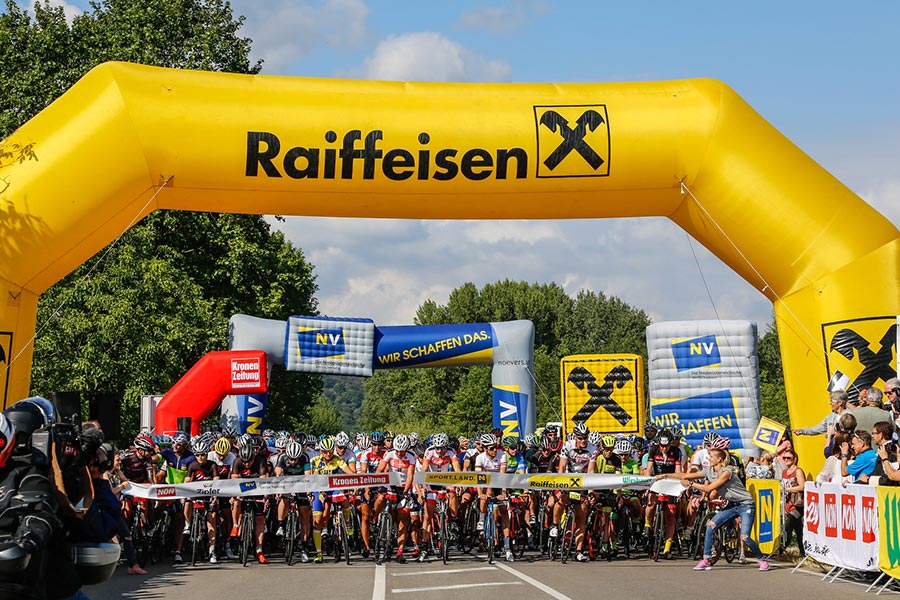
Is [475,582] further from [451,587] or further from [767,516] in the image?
[767,516]

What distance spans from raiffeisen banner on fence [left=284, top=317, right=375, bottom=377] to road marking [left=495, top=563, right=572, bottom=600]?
32.9 ft

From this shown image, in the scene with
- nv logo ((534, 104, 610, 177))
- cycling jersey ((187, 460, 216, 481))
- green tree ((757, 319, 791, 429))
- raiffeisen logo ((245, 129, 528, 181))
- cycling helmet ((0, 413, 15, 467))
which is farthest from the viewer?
green tree ((757, 319, 791, 429))

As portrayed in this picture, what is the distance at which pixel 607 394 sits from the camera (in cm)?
2419

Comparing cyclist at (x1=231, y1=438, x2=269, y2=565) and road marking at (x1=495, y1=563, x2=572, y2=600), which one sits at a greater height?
cyclist at (x1=231, y1=438, x2=269, y2=565)

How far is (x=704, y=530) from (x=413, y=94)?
23.8 feet

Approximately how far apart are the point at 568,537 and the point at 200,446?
5.25 meters

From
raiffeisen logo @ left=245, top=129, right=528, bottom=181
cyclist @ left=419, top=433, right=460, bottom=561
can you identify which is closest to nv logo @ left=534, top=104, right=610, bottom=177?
raiffeisen logo @ left=245, top=129, right=528, bottom=181

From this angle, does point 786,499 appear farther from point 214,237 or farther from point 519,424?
point 214,237

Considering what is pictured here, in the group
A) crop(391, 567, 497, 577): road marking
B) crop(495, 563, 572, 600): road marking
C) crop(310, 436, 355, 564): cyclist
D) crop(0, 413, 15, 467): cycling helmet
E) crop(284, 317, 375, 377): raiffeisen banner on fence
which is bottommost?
crop(391, 567, 497, 577): road marking

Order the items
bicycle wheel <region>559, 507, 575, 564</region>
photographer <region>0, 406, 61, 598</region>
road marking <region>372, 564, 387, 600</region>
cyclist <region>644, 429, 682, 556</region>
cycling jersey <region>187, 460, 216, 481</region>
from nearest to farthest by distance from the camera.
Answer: photographer <region>0, 406, 61, 598</region> → road marking <region>372, 564, 387, 600</region> → bicycle wheel <region>559, 507, 575, 564</region> → cycling jersey <region>187, 460, 216, 481</region> → cyclist <region>644, 429, 682, 556</region>

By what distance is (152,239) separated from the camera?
32562 mm

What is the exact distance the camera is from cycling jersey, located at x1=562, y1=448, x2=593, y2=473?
55.9 ft

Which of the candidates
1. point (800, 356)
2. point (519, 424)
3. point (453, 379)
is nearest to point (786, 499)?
point (800, 356)

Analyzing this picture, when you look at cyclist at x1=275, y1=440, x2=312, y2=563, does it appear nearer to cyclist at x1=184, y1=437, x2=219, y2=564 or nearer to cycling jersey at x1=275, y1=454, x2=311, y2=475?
cycling jersey at x1=275, y1=454, x2=311, y2=475
